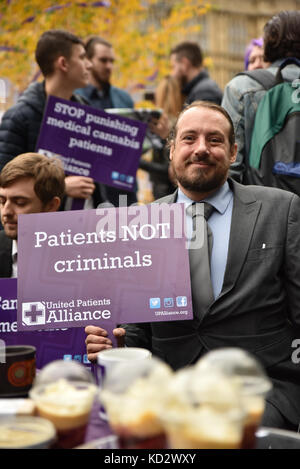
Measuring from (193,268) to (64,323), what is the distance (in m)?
0.53

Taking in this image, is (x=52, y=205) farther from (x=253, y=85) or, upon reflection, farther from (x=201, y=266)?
(x=253, y=85)

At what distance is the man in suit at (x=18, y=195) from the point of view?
341 cm

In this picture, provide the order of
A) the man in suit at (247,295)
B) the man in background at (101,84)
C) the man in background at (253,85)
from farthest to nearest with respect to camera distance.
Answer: the man in background at (101,84) < the man in background at (253,85) < the man in suit at (247,295)

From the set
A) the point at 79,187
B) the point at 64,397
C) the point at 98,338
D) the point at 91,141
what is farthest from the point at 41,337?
the point at 91,141

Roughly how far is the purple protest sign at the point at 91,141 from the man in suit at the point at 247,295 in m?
1.51

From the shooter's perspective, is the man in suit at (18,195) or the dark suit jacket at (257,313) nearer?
the dark suit jacket at (257,313)

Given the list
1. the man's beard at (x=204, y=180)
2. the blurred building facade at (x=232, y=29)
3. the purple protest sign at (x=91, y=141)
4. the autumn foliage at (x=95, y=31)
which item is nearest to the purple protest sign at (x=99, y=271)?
the man's beard at (x=204, y=180)

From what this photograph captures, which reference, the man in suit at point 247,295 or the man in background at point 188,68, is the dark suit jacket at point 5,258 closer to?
the man in suit at point 247,295

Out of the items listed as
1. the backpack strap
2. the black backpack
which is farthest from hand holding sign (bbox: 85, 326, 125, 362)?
the backpack strap

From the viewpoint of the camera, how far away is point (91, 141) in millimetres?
4348

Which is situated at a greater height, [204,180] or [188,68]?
[188,68]

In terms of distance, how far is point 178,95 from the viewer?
5.96 metres

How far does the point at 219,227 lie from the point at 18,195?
111 centimetres
